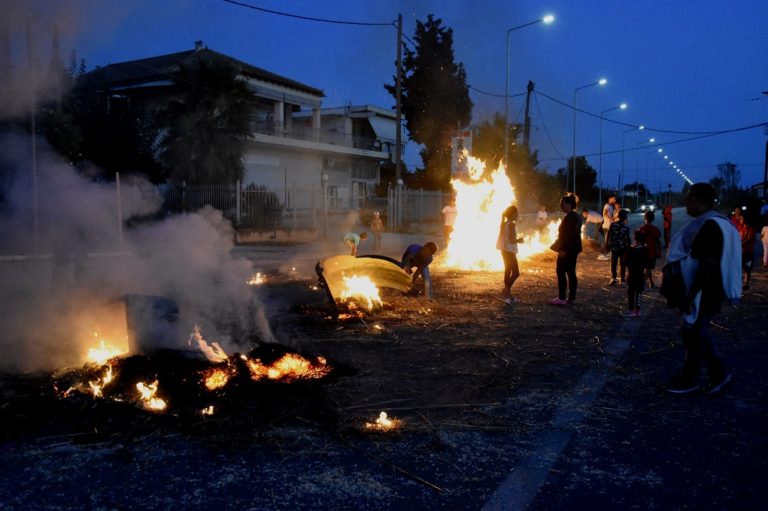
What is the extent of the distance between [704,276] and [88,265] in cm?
708

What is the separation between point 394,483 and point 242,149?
2262cm

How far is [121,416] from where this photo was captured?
Result: 174 inches

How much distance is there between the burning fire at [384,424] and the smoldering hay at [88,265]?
82.8 inches

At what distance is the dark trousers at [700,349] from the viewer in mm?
4973

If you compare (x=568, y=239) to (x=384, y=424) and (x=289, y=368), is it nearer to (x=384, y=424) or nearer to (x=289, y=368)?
(x=289, y=368)

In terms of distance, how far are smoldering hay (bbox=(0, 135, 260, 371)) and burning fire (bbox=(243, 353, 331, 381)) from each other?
1.91 ft

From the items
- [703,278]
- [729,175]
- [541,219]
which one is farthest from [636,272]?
[729,175]

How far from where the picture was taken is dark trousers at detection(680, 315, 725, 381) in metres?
4.97

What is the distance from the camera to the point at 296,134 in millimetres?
33969

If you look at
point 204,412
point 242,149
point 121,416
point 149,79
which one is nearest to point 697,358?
point 204,412

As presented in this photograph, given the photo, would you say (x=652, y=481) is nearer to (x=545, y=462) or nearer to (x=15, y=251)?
(x=545, y=462)

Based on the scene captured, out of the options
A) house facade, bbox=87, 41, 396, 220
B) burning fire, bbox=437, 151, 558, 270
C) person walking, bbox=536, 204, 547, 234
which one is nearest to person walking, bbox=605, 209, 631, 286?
burning fire, bbox=437, 151, 558, 270

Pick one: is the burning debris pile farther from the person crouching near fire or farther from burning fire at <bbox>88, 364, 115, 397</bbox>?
the person crouching near fire

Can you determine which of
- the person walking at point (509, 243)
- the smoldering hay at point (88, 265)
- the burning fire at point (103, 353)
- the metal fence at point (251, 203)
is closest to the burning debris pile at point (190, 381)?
the burning fire at point (103, 353)
